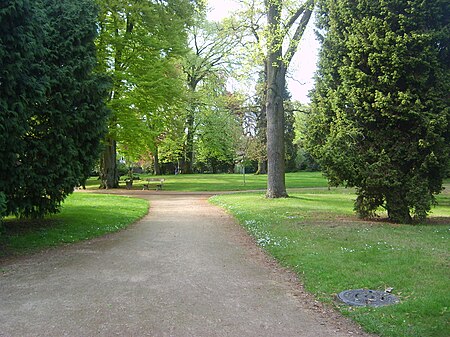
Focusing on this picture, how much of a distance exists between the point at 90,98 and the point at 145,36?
14.5 metres

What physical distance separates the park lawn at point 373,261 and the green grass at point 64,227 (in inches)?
168

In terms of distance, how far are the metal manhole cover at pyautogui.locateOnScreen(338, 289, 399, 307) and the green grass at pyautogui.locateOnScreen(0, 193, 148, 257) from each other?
677cm

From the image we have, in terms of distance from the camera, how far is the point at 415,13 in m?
11.3

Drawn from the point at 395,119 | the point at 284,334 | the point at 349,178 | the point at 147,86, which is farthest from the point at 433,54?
the point at 147,86

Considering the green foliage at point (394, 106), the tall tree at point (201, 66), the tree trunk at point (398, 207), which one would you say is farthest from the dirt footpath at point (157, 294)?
the tall tree at point (201, 66)

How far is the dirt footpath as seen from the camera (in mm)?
4559

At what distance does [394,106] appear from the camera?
447 inches

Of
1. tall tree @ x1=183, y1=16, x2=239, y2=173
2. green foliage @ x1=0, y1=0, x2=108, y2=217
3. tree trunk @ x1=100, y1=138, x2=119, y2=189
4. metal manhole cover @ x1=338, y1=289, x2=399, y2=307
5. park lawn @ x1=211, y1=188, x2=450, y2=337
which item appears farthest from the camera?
tall tree @ x1=183, y1=16, x2=239, y2=173

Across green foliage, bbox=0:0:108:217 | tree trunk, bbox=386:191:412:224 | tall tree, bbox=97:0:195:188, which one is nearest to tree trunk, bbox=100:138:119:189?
tall tree, bbox=97:0:195:188

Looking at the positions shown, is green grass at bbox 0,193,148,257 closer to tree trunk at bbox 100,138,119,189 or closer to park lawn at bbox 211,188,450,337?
park lawn at bbox 211,188,450,337

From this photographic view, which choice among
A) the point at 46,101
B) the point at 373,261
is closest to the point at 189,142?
the point at 46,101

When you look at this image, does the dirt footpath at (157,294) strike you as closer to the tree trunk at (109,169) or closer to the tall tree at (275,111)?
the tall tree at (275,111)

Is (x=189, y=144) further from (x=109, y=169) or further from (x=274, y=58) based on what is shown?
(x=274, y=58)

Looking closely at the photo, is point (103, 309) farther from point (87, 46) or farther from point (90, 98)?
point (87, 46)
